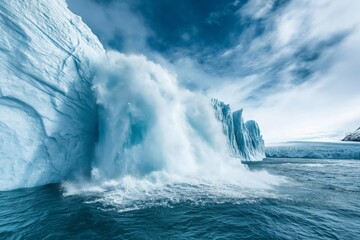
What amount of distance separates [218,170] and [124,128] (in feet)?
31.4

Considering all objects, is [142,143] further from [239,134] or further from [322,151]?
[322,151]

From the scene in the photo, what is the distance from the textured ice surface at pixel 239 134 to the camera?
39594 mm

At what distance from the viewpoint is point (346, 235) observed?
5.64 m

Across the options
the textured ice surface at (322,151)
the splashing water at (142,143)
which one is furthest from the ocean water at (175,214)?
the textured ice surface at (322,151)

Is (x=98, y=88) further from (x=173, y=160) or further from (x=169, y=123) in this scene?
(x=173, y=160)

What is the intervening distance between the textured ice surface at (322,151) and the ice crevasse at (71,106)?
54.9 metres

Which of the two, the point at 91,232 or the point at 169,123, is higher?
the point at 169,123

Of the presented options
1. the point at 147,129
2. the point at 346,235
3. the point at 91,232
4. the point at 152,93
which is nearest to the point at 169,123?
the point at 147,129

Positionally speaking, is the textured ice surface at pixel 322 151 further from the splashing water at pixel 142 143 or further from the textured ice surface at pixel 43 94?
the textured ice surface at pixel 43 94

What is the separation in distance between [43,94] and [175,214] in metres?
11.4

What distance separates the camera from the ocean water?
18.1 ft

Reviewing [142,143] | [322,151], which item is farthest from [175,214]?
[322,151]

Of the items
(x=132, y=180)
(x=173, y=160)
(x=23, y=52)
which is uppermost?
(x=23, y=52)

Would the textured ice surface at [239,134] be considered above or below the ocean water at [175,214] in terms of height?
above
